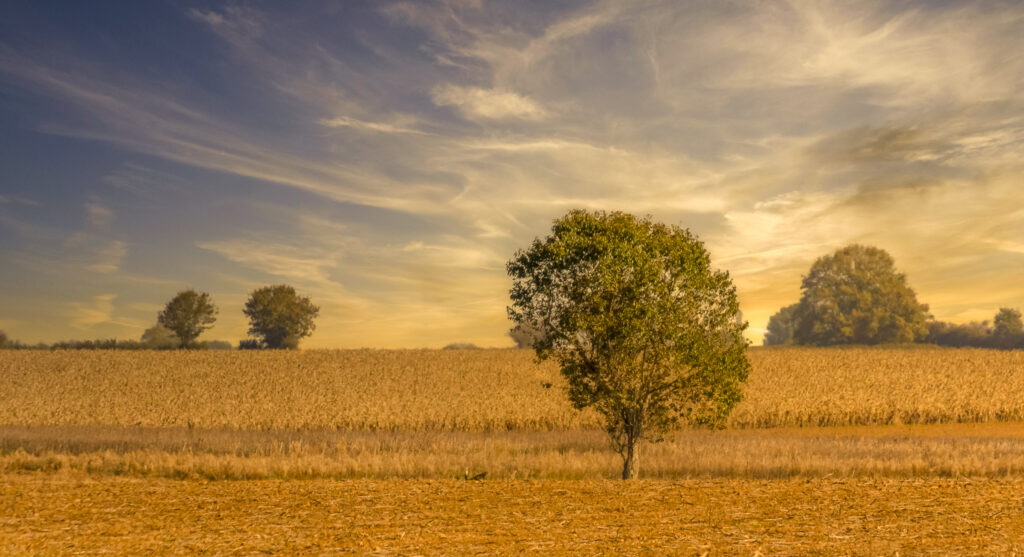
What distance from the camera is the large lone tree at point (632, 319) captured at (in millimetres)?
22250

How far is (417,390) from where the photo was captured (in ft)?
164

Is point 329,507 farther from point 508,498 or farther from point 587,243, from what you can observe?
point 587,243

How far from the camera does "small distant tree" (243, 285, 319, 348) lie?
101 meters

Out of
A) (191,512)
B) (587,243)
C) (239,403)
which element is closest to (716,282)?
(587,243)

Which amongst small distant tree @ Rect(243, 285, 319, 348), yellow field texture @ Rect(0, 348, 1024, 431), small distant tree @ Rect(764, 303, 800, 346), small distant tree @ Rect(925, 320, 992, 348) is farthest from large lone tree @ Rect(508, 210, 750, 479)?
small distant tree @ Rect(764, 303, 800, 346)

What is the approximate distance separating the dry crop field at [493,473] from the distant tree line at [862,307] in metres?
54.1

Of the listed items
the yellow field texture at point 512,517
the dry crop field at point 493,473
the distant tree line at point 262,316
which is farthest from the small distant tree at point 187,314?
the yellow field texture at point 512,517

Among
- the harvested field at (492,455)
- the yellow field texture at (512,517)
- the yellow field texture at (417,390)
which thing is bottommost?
the yellow field texture at (512,517)

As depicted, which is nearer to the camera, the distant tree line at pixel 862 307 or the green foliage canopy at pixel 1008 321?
the distant tree line at pixel 862 307

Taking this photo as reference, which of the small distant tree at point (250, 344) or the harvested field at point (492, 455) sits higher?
the small distant tree at point (250, 344)

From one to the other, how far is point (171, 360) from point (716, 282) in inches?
2320

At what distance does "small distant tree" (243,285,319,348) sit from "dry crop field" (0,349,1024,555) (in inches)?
1946

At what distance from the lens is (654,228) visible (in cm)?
2328

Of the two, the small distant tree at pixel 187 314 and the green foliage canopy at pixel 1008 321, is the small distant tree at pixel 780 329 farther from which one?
the small distant tree at pixel 187 314
